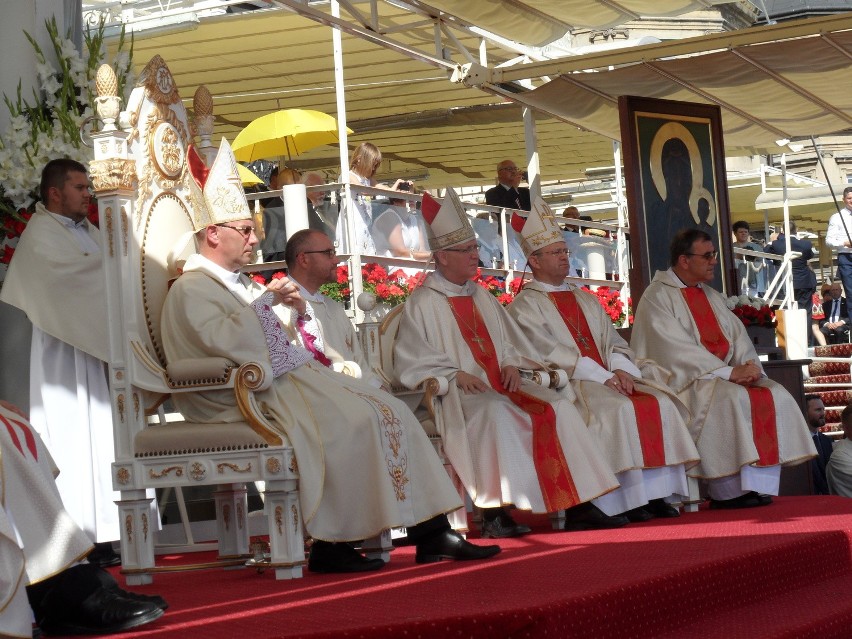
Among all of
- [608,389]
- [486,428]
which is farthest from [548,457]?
[608,389]

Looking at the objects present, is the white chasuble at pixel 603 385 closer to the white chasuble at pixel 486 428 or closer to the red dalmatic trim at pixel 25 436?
the white chasuble at pixel 486 428

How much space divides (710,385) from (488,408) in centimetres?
184

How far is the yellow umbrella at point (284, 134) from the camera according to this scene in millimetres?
13039

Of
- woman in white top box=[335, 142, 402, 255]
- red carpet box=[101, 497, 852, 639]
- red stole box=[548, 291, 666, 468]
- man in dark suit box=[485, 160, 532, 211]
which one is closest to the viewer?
red carpet box=[101, 497, 852, 639]

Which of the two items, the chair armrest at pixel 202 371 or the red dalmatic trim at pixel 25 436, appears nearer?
the red dalmatic trim at pixel 25 436

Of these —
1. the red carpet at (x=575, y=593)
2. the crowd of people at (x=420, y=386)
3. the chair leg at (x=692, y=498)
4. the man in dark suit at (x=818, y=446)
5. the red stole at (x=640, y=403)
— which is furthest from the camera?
the man in dark suit at (x=818, y=446)

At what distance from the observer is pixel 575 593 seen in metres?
4.18

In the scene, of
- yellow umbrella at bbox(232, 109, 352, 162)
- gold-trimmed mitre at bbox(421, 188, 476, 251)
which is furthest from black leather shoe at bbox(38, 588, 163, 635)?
yellow umbrella at bbox(232, 109, 352, 162)

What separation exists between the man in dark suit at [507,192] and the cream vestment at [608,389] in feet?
18.7

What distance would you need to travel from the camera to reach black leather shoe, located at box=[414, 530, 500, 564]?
5.57 meters

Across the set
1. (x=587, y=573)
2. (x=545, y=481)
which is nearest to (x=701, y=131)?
(x=545, y=481)

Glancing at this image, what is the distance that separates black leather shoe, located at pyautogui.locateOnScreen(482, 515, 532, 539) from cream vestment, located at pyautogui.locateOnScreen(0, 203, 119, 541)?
1.83 metres

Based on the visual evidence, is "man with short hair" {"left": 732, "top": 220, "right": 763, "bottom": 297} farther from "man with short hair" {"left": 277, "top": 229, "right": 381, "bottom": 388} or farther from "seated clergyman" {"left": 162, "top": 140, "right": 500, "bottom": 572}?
"seated clergyman" {"left": 162, "top": 140, "right": 500, "bottom": 572}

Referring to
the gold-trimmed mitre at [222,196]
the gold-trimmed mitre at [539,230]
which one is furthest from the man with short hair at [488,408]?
the gold-trimmed mitre at [222,196]
